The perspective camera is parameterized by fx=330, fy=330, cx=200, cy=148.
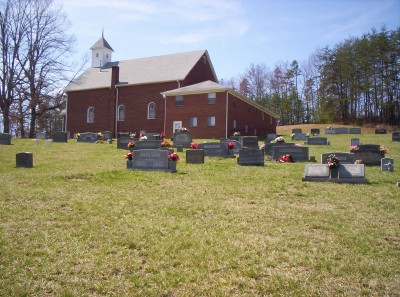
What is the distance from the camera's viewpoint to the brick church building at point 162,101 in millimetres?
35031

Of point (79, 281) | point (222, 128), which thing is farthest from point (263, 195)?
point (222, 128)

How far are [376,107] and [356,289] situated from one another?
63427 millimetres

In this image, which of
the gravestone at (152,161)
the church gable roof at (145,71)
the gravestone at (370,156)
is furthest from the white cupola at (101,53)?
the gravestone at (370,156)

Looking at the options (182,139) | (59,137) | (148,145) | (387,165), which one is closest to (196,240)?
(387,165)

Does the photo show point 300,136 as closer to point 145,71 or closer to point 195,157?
point 195,157

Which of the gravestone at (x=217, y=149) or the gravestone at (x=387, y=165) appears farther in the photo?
the gravestone at (x=217, y=149)

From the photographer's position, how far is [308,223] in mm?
5816

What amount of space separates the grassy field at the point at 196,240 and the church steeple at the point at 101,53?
1955 inches

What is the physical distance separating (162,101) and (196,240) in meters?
36.0

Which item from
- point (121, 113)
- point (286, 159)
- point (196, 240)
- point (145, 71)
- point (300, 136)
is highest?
point (145, 71)

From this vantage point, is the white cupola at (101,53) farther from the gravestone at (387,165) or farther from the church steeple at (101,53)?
the gravestone at (387,165)

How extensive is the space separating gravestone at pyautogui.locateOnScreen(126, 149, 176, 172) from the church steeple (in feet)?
151

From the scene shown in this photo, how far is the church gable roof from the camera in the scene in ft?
133

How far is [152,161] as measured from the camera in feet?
39.8
